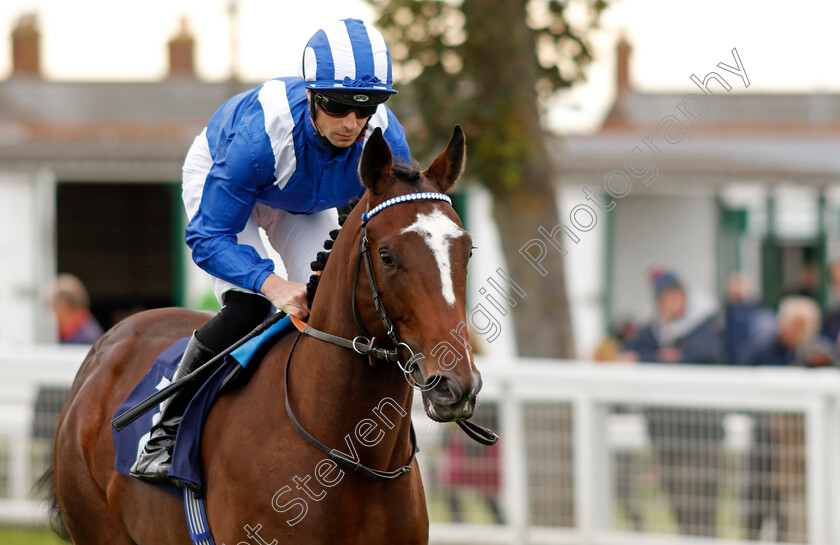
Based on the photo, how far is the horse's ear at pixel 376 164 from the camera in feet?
10.0

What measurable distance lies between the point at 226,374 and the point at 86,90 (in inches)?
1220

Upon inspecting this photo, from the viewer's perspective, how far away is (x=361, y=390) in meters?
3.20

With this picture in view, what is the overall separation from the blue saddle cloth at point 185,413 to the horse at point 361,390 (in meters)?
0.04

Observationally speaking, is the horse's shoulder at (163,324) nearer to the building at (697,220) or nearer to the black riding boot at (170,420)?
the black riding boot at (170,420)

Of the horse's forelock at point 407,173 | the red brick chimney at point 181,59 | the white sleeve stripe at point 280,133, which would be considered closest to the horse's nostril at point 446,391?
the horse's forelock at point 407,173

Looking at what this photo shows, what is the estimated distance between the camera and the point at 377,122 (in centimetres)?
369

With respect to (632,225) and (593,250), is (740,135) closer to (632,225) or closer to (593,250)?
(632,225)

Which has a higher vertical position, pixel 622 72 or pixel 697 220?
pixel 622 72

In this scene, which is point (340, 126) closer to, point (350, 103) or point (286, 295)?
point (350, 103)

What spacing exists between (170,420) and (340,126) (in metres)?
1.18

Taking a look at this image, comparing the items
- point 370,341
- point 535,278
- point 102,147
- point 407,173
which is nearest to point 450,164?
point 407,173

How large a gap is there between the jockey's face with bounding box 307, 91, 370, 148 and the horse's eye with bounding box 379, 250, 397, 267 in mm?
645

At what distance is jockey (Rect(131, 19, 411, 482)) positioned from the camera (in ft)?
11.0

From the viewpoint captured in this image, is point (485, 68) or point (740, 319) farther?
point (740, 319)
